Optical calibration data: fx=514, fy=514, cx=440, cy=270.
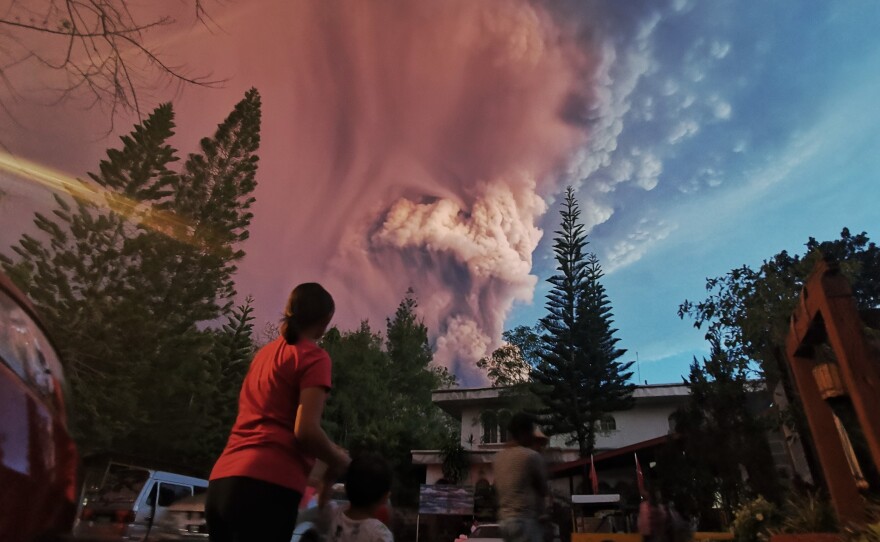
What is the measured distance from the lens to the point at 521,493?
3816mm

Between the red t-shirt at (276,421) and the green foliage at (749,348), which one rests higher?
the green foliage at (749,348)

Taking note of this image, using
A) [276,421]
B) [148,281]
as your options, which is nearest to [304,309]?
[276,421]

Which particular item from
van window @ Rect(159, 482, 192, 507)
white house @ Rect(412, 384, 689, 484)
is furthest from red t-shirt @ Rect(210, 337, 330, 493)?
white house @ Rect(412, 384, 689, 484)

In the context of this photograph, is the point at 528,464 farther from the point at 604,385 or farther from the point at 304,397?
the point at 604,385

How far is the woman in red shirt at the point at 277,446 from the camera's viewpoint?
1.58 metres

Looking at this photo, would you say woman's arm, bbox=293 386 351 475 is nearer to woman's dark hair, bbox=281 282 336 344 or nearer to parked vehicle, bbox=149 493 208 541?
woman's dark hair, bbox=281 282 336 344

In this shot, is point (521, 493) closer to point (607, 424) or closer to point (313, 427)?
point (313, 427)

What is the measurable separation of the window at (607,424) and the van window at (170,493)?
2187 cm

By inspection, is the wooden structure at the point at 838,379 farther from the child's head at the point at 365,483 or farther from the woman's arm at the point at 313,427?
the woman's arm at the point at 313,427

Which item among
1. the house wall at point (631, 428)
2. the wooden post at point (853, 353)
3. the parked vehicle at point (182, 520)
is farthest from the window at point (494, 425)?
the wooden post at point (853, 353)

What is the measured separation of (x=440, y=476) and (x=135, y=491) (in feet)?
55.7

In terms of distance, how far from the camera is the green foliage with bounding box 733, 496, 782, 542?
652cm

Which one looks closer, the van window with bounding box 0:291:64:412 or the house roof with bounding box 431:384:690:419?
the van window with bounding box 0:291:64:412

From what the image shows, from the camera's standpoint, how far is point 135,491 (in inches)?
416
